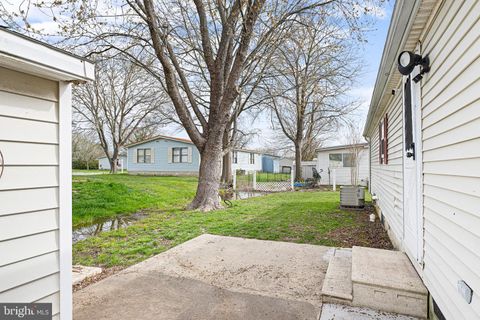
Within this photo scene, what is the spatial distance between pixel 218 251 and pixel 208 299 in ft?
5.47

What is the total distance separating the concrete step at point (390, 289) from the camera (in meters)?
2.72

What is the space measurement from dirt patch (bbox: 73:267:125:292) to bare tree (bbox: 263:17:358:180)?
25.7ft

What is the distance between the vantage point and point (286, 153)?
38844 millimetres

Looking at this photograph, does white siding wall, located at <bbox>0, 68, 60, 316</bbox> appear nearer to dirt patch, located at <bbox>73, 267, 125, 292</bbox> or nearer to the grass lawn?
dirt patch, located at <bbox>73, 267, 125, 292</bbox>

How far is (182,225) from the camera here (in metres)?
6.98

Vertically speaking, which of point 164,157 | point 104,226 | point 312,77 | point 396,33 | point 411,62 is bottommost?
point 104,226

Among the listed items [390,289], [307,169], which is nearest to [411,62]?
[390,289]

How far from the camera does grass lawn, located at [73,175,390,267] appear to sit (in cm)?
507

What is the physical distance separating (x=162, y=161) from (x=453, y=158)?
977 inches

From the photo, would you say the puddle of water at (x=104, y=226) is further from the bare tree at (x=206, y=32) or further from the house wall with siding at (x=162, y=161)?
the house wall with siding at (x=162, y=161)

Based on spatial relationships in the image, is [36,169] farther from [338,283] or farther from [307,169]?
[307,169]

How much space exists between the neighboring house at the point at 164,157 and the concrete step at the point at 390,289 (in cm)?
2145

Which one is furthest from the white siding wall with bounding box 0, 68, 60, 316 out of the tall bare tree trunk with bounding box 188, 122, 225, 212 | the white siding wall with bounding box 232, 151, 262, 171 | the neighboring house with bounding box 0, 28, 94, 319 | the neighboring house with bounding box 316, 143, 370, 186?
the white siding wall with bounding box 232, 151, 262, 171

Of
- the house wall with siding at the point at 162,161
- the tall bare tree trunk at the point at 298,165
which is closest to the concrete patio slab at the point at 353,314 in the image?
the tall bare tree trunk at the point at 298,165
